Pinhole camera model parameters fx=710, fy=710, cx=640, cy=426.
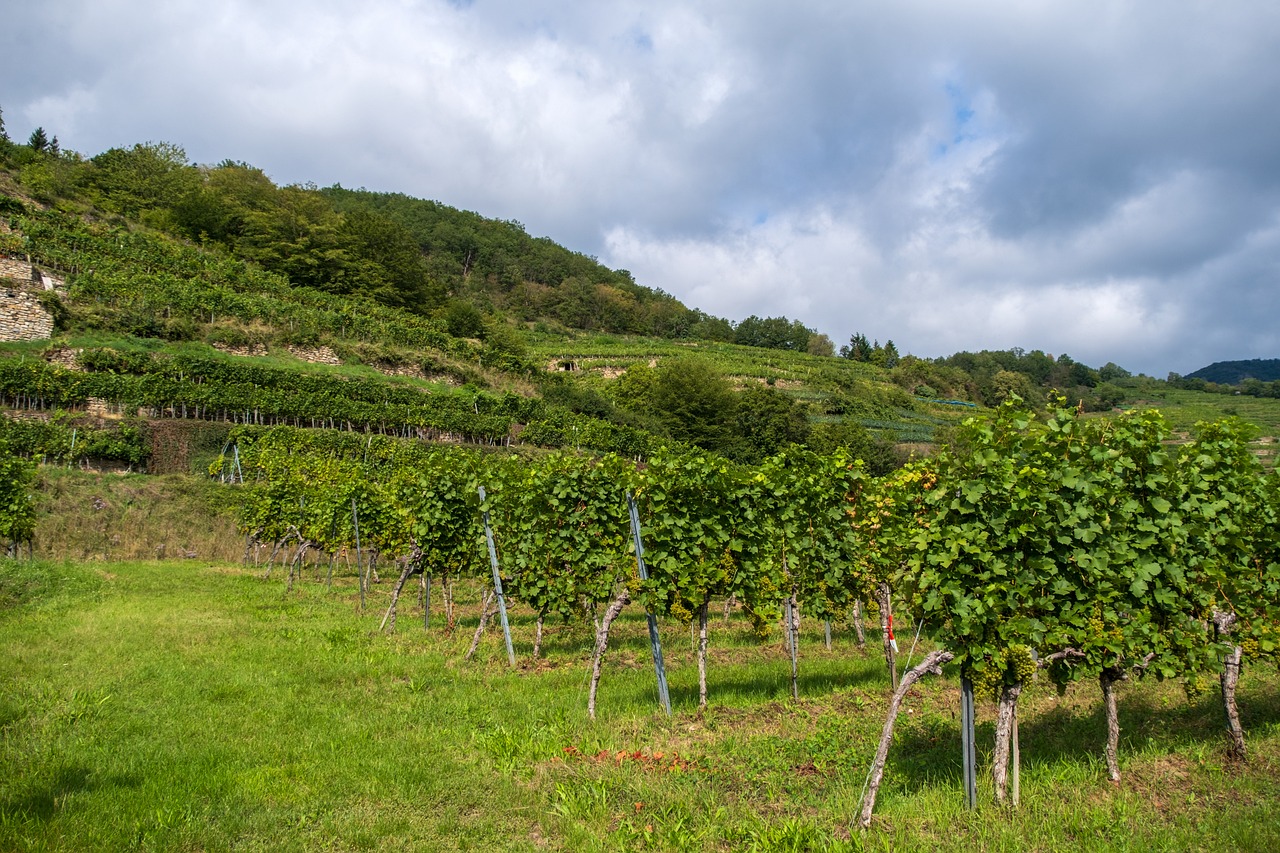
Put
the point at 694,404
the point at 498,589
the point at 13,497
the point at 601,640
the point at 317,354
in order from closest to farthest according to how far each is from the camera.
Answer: the point at 601,640 < the point at 498,589 < the point at 13,497 < the point at 317,354 < the point at 694,404

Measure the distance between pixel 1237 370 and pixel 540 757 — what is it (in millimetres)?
182062

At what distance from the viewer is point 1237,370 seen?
142 m

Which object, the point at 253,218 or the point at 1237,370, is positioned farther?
the point at 1237,370

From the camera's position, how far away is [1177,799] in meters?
5.20

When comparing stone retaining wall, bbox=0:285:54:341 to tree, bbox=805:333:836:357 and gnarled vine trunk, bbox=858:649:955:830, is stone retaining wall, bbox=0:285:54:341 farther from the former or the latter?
tree, bbox=805:333:836:357

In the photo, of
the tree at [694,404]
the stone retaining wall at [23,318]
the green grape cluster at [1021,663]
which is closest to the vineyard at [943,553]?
the green grape cluster at [1021,663]

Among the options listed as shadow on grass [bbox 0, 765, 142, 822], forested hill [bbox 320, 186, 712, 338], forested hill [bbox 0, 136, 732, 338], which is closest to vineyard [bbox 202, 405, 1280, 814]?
shadow on grass [bbox 0, 765, 142, 822]

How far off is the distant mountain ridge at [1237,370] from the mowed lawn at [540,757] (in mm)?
154332

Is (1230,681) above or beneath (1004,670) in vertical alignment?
beneath

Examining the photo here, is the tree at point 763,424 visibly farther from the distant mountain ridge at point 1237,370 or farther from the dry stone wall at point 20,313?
the distant mountain ridge at point 1237,370

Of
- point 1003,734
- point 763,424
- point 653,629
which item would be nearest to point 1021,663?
point 1003,734

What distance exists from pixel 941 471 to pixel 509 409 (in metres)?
43.2

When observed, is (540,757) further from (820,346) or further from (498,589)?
(820,346)

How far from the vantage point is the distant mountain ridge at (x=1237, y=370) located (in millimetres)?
130875
